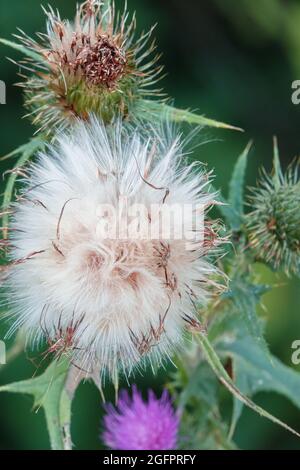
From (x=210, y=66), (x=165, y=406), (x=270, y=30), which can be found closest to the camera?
(x=165, y=406)

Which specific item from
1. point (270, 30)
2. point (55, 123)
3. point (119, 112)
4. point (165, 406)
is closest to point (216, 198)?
point (119, 112)

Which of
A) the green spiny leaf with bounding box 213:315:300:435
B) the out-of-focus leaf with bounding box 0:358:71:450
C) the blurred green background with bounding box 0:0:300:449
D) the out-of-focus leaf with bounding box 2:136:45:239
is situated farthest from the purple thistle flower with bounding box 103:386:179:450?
the out-of-focus leaf with bounding box 2:136:45:239

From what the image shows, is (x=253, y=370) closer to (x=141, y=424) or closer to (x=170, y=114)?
(x=141, y=424)

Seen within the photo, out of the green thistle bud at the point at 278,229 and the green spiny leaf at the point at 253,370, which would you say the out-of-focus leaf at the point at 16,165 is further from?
the green spiny leaf at the point at 253,370

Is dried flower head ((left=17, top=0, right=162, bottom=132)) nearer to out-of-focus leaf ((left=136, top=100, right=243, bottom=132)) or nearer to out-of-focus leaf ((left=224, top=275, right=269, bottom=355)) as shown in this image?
out-of-focus leaf ((left=136, top=100, right=243, bottom=132))

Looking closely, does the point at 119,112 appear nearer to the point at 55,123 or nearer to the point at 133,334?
the point at 55,123

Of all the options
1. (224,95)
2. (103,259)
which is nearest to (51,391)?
(103,259)
